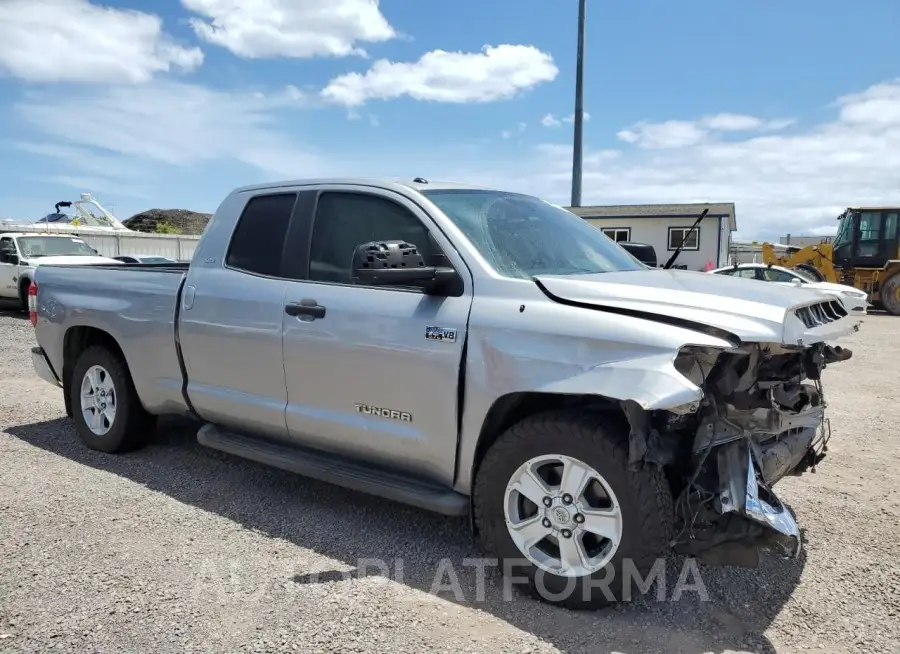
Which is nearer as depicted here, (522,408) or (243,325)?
(522,408)

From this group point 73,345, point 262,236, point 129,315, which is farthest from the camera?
point 73,345

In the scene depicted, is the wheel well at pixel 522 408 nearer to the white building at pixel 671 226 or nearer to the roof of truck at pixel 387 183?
the roof of truck at pixel 387 183

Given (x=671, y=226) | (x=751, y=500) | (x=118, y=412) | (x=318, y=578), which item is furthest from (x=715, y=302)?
(x=671, y=226)

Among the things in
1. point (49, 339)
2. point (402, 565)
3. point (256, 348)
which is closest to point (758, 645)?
point (402, 565)

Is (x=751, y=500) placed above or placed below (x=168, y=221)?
below

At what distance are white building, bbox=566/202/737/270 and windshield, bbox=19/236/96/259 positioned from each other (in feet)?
60.1

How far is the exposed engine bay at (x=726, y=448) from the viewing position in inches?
110

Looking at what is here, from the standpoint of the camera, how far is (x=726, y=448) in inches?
117

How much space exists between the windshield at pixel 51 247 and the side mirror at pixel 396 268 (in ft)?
49.0

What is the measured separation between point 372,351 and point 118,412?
2.55 m

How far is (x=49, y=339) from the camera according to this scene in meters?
5.46

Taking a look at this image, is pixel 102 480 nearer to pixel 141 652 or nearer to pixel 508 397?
pixel 141 652

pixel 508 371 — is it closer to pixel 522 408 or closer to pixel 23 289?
pixel 522 408

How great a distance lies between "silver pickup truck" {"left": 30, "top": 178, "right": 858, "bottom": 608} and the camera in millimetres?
2857
